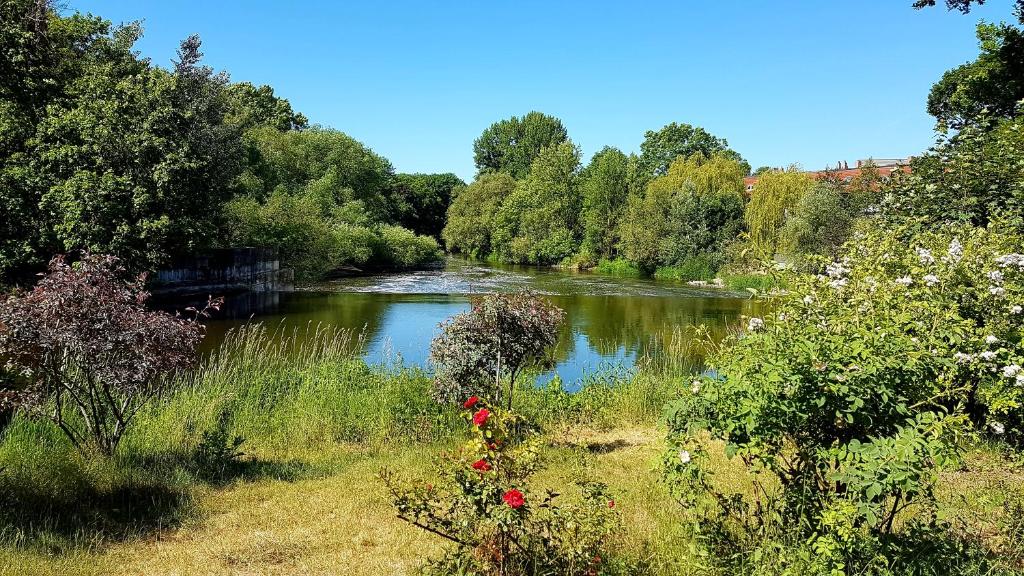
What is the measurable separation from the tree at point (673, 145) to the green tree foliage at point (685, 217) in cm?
2615

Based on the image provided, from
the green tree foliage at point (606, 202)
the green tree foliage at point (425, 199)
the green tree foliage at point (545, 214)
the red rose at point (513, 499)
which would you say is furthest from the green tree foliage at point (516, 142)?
the red rose at point (513, 499)

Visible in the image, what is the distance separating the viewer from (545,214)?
57906mm

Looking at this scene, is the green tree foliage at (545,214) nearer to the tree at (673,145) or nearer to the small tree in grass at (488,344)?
the tree at (673,145)

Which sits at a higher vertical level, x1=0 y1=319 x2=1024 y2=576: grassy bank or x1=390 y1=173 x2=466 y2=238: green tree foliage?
x1=390 y1=173 x2=466 y2=238: green tree foliage

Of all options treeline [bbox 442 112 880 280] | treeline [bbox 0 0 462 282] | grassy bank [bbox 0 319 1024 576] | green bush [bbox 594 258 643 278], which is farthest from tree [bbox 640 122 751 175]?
grassy bank [bbox 0 319 1024 576]

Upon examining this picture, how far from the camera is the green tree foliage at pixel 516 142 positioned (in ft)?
296

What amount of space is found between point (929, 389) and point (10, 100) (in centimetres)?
2324

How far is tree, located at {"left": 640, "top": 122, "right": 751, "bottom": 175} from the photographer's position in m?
75.7

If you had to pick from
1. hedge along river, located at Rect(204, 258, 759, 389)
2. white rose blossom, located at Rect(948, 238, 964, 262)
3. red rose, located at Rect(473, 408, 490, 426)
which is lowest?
hedge along river, located at Rect(204, 258, 759, 389)

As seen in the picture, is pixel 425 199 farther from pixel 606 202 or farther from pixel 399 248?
pixel 399 248

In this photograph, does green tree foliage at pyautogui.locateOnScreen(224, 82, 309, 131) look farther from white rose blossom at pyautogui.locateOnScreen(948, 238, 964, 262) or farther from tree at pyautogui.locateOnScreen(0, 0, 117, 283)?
white rose blossom at pyautogui.locateOnScreen(948, 238, 964, 262)

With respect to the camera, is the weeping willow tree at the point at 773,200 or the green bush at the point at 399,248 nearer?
the weeping willow tree at the point at 773,200

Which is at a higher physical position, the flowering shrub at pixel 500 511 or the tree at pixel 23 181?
the tree at pixel 23 181

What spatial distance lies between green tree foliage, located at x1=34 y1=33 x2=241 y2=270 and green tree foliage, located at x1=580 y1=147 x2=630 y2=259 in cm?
3585
